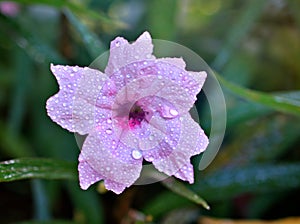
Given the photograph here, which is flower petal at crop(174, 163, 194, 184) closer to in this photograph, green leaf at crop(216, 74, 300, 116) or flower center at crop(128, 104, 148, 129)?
flower center at crop(128, 104, 148, 129)

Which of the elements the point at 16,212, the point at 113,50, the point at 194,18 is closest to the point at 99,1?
the point at 194,18

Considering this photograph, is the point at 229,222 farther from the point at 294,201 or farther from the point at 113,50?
the point at 113,50

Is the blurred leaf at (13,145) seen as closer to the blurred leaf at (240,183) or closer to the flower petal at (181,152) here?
the blurred leaf at (240,183)

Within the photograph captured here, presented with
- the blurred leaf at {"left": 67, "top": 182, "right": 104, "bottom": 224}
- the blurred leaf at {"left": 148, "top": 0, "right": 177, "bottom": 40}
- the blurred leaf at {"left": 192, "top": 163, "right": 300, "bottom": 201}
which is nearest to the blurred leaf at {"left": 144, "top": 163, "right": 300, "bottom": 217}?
the blurred leaf at {"left": 192, "top": 163, "right": 300, "bottom": 201}

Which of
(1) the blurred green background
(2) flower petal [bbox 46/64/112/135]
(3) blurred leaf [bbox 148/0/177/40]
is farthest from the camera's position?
(3) blurred leaf [bbox 148/0/177/40]

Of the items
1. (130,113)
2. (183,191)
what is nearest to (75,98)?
(130,113)

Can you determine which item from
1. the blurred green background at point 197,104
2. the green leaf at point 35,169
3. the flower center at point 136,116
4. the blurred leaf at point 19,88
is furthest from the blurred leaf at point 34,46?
the flower center at point 136,116
